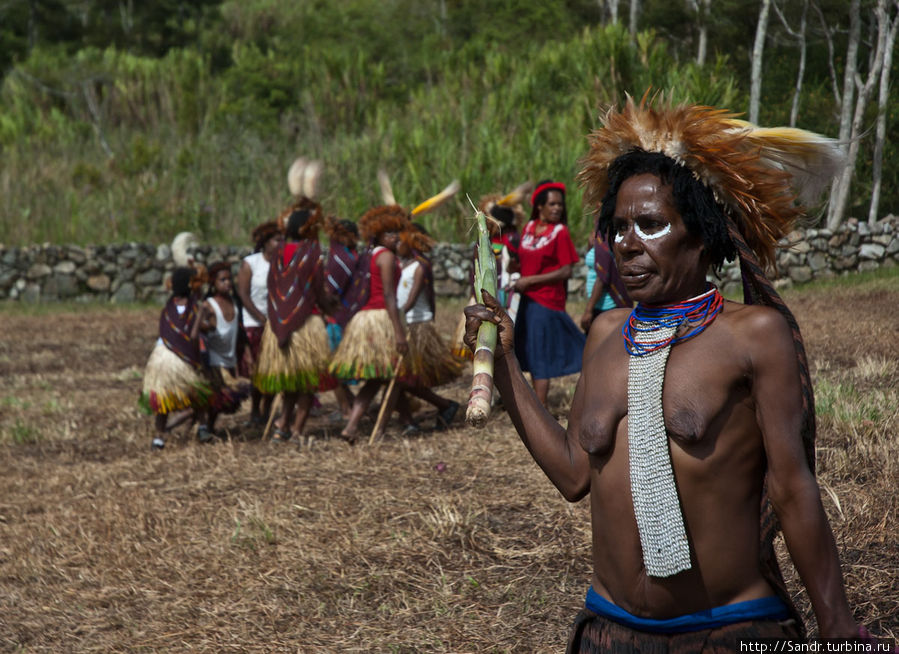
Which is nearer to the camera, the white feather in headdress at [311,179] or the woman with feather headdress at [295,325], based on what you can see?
the woman with feather headdress at [295,325]

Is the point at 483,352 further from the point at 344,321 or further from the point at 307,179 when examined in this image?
the point at 344,321

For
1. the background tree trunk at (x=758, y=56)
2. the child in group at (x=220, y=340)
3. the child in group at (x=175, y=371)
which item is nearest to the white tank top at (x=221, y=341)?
the child in group at (x=220, y=340)

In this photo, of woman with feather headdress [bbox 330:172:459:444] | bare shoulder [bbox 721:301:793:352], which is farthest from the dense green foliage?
bare shoulder [bbox 721:301:793:352]

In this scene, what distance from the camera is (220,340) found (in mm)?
7715

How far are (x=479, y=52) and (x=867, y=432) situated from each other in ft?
66.0

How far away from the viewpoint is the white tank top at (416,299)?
7642 millimetres

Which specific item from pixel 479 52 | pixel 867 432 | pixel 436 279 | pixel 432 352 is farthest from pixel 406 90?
pixel 867 432

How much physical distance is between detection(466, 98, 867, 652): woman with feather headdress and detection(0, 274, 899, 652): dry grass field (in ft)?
5.29

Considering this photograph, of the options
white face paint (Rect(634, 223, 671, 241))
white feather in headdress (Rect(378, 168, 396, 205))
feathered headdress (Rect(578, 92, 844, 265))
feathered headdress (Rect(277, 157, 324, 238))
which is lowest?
white feather in headdress (Rect(378, 168, 396, 205))

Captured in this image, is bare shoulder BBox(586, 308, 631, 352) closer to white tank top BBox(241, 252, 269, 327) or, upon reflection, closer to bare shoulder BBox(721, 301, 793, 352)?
bare shoulder BBox(721, 301, 793, 352)

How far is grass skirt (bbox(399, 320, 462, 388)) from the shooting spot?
291 inches

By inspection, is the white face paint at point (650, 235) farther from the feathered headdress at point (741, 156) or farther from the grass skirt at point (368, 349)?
the grass skirt at point (368, 349)

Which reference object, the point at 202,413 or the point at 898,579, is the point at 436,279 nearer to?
the point at 202,413

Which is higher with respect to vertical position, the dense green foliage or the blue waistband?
the blue waistband
